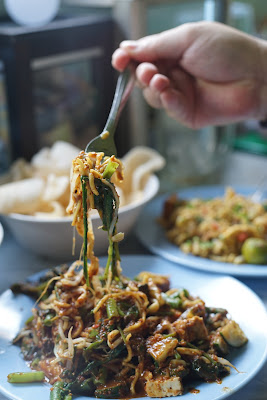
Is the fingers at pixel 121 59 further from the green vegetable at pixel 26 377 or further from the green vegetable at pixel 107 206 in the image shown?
the green vegetable at pixel 26 377

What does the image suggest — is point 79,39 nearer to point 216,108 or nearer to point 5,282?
point 216,108

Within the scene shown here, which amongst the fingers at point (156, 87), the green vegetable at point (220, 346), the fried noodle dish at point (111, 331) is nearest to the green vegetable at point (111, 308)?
the fried noodle dish at point (111, 331)

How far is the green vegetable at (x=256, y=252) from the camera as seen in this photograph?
1.59m

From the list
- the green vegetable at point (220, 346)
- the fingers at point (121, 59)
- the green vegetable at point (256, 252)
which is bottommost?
the green vegetable at point (256, 252)

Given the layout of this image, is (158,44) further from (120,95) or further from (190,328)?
(190,328)

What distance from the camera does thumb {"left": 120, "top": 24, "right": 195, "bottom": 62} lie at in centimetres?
168

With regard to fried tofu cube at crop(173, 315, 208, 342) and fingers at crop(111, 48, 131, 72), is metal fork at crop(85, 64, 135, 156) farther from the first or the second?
fried tofu cube at crop(173, 315, 208, 342)

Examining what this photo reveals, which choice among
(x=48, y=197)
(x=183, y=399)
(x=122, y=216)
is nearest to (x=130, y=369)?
(x=183, y=399)

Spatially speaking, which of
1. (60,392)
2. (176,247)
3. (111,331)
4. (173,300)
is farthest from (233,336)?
(176,247)

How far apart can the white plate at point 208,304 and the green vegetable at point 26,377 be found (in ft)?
0.04

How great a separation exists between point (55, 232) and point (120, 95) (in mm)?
445

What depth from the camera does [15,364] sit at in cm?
116

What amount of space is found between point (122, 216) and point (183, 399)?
678mm

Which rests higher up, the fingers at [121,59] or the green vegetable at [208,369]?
the fingers at [121,59]
